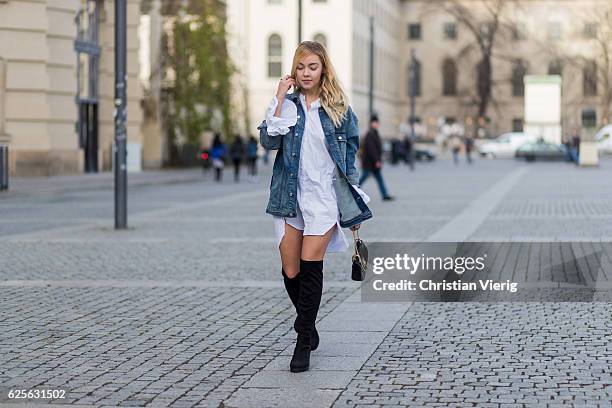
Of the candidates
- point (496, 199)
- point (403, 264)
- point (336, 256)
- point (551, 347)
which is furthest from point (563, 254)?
point (496, 199)

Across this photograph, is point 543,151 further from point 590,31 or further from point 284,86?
point 284,86

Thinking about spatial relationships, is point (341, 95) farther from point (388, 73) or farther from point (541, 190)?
point (388, 73)

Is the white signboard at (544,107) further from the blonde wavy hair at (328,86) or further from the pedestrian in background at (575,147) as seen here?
the blonde wavy hair at (328,86)

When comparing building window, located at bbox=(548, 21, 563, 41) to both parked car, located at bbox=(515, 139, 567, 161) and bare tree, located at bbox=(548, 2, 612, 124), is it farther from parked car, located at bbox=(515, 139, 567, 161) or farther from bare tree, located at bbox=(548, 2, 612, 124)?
parked car, located at bbox=(515, 139, 567, 161)

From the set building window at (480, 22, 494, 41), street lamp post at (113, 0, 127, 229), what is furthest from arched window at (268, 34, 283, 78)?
street lamp post at (113, 0, 127, 229)

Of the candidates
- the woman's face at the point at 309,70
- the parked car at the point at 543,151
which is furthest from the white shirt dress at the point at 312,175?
the parked car at the point at 543,151

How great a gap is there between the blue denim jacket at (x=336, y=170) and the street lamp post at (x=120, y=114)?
11.2m

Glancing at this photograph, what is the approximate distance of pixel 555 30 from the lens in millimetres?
105062

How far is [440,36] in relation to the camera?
109 meters

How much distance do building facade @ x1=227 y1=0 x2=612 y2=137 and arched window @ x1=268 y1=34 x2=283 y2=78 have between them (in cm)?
6

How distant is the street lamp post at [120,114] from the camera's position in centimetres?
1847

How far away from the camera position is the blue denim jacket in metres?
7.37

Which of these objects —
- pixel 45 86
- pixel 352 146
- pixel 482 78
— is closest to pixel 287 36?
pixel 482 78

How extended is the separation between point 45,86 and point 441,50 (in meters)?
75.0
